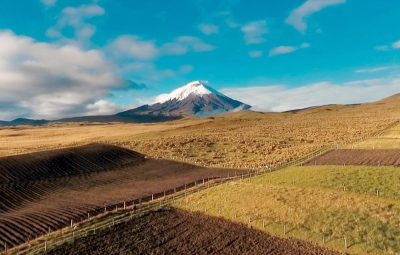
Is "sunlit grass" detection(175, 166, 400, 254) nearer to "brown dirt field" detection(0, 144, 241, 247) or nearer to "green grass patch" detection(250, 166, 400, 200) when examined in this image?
"green grass patch" detection(250, 166, 400, 200)

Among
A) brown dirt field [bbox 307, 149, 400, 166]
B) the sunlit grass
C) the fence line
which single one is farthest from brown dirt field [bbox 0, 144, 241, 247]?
brown dirt field [bbox 307, 149, 400, 166]

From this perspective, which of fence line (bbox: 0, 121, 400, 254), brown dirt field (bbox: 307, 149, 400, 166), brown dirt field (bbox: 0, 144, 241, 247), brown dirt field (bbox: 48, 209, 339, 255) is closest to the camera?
brown dirt field (bbox: 48, 209, 339, 255)

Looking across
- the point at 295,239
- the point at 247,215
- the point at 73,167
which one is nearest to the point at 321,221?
the point at 295,239

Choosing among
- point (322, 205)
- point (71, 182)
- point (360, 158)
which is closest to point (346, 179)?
point (322, 205)

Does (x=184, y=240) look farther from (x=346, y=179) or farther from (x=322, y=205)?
(x=346, y=179)

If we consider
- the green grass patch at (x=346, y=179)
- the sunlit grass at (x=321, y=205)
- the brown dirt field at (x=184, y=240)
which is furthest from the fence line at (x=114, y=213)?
the green grass patch at (x=346, y=179)

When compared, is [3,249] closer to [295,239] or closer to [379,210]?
[295,239]

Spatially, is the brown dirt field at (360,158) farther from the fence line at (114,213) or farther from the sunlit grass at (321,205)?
the sunlit grass at (321,205)
